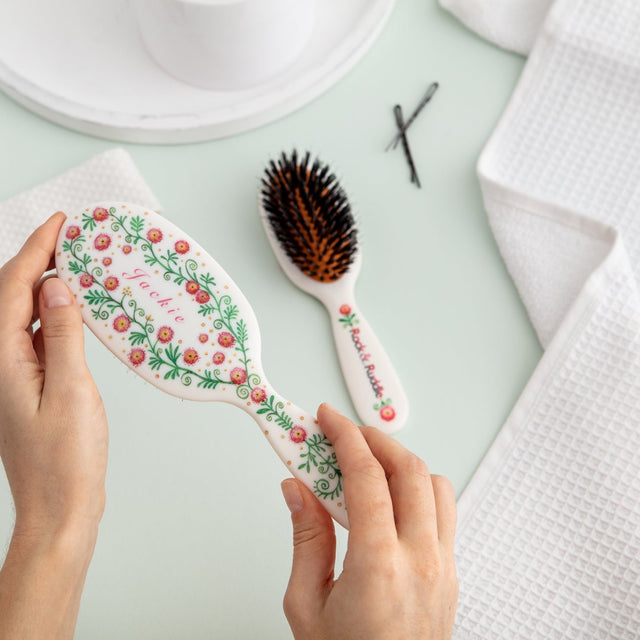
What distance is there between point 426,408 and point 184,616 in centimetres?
28

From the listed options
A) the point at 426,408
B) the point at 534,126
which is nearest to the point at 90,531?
the point at 426,408

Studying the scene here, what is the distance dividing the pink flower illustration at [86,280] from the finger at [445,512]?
287mm

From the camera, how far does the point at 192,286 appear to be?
551 mm

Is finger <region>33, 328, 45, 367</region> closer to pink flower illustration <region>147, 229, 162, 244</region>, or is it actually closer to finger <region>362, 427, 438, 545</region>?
pink flower illustration <region>147, 229, 162, 244</region>

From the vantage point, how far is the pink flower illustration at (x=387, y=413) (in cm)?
67

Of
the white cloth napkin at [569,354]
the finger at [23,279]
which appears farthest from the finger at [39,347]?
the white cloth napkin at [569,354]

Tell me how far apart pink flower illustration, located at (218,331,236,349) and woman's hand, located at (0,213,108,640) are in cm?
10

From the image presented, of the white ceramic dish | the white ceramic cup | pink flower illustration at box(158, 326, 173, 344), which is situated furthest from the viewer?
the white ceramic dish

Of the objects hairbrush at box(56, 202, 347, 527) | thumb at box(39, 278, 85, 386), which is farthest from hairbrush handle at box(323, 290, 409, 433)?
thumb at box(39, 278, 85, 386)

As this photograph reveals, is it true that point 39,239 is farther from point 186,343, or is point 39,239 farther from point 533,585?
point 533,585

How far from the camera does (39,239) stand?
21.5 inches

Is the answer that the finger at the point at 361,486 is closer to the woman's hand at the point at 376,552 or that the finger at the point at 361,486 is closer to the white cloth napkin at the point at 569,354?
the woman's hand at the point at 376,552

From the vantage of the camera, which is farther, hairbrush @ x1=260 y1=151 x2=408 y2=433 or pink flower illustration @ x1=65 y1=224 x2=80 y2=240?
hairbrush @ x1=260 y1=151 x2=408 y2=433

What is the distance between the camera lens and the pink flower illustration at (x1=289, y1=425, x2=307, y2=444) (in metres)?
0.52
